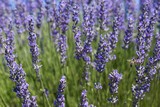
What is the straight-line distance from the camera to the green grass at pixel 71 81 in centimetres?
409

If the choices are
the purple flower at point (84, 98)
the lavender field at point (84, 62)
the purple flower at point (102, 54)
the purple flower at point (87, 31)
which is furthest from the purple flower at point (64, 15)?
the purple flower at point (84, 98)

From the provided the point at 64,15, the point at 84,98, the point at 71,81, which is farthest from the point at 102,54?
the point at 71,81

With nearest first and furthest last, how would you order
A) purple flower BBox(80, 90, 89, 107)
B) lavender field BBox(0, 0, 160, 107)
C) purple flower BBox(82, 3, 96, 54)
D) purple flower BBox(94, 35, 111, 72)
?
purple flower BBox(80, 90, 89, 107) < lavender field BBox(0, 0, 160, 107) < purple flower BBox(94, 35, 111, 72) < purple flower BBox(82, 3, 96, 54)

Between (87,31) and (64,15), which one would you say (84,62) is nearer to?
(87,31)

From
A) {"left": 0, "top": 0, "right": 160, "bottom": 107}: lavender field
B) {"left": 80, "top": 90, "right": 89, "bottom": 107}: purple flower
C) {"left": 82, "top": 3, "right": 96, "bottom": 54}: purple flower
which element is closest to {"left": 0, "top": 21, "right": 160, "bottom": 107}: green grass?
{"left": 0, "top": 0, "right": 160, "bottom": 107}: lavender field

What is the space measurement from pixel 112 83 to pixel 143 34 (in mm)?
737

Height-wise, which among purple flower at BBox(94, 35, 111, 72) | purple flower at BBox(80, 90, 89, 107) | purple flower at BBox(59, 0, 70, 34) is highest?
purple flower at BBox(59, 0, 70, 34)

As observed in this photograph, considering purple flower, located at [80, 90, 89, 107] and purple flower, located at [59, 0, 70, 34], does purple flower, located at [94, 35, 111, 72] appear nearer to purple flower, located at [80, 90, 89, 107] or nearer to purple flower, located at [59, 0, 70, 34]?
purple flower, located at [80, 90, 89, 107]

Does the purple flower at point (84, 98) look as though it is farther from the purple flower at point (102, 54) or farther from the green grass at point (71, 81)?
the green grass at point (71, 81)

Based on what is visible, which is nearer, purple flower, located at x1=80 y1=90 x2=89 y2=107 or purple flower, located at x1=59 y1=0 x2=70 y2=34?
purple flower, located at x1=80 y1=90 x2=89 y2=107

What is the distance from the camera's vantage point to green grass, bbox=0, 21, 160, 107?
13.4ft

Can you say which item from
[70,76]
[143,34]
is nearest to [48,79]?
[70,76]

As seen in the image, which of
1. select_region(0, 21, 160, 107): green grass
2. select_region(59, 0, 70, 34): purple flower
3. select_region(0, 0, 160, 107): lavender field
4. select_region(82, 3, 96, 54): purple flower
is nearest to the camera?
select_region(0, 0, 160, 107): lavender field

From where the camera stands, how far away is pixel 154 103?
4074 mm
